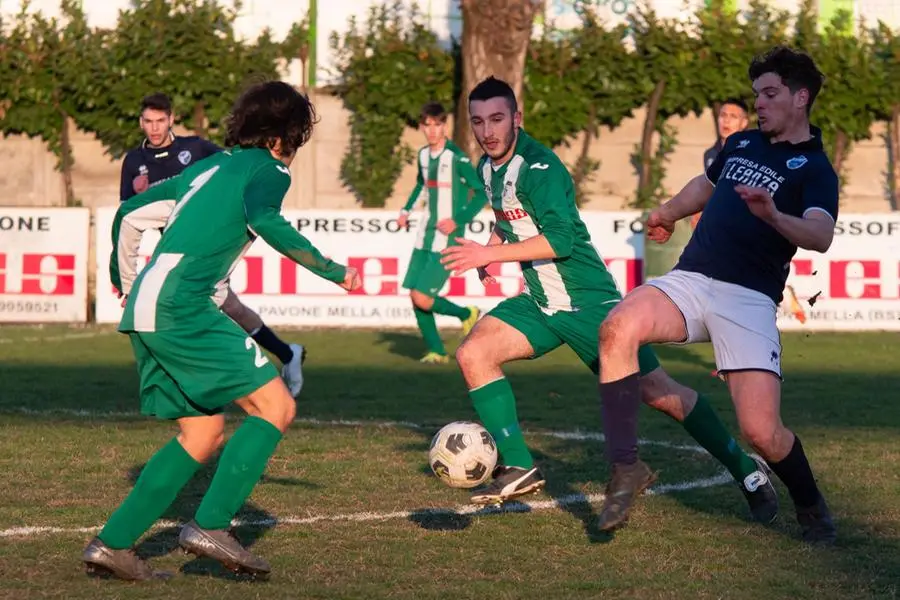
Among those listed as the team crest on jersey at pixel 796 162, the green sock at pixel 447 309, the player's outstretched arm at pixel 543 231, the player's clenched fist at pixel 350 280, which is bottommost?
the green sock at pixel 447 309

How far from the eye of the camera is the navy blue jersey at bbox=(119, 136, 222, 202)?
11.8 meters

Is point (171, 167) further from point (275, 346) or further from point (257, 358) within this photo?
point (257, 358)

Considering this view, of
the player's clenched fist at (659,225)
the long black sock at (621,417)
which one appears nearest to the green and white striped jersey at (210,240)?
the long black sock at (621,417)

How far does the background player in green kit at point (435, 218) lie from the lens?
14.5m

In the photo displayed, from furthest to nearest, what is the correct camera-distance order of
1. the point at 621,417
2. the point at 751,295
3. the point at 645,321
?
1. the point at 751,295
2. the point at 645,321
3. the point at 621,417

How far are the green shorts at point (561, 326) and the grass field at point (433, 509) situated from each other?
0.71 m

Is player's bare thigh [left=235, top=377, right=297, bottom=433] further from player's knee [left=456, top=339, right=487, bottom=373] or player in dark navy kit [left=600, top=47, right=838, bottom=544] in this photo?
player's knee [left=456, top=339, right=487, bottom=373]

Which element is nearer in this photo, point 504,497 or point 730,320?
point 730,320

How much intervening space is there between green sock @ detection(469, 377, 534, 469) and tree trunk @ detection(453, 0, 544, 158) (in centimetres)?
1373

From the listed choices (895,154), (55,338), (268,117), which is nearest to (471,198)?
(55,338)

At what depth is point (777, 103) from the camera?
6559 mm

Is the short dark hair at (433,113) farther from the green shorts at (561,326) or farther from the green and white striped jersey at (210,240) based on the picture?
the green and white striped jersey at (210,240)

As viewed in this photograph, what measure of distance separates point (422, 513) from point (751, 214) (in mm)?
1976

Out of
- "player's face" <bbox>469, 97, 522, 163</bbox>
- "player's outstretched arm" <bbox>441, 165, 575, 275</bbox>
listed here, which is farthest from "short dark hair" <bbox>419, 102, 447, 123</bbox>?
"player's outstretched arm" <bbox>441, 165, 575, 275</bbox>
